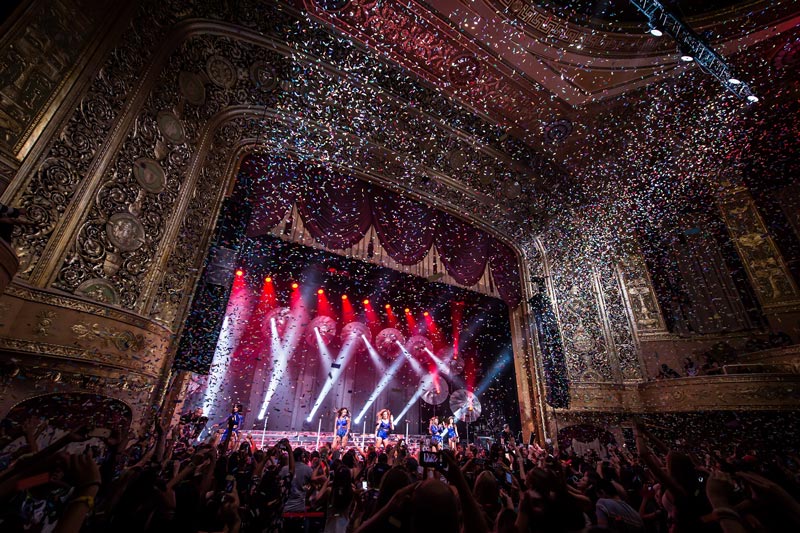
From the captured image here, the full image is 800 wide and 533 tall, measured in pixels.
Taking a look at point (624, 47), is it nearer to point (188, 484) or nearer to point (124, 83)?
point (124, 83)

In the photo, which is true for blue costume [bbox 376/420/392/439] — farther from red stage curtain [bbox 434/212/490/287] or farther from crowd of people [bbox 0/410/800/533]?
Result: crowd of people [bbox 0/410/800/533]

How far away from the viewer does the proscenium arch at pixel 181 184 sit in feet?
13.4

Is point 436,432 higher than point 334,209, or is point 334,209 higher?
point 334,209

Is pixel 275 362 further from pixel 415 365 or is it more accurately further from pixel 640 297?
pixel 640 297

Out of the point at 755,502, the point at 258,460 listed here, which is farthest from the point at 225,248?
the point at 755,502

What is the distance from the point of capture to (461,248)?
9.20 meters

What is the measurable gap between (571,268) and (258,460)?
939cm

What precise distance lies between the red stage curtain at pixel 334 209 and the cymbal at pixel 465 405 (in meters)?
9.98

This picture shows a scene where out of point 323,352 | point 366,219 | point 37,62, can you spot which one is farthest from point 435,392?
point 37,62

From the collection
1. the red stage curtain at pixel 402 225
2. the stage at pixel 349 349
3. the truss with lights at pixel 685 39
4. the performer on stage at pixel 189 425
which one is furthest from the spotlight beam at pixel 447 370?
the truss with lights at pixel 685 39

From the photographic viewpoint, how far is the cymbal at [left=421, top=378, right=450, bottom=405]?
582 inches

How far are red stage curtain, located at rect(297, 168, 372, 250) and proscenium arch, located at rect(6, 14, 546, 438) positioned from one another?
0.64 m

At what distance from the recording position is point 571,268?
991cm

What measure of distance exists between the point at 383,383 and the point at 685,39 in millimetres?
14016
